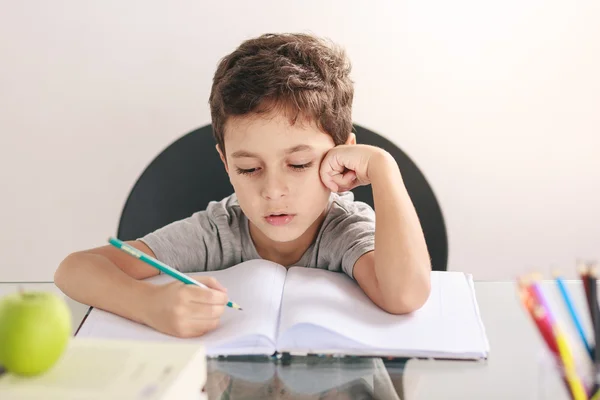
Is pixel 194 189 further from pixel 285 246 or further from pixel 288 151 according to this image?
pixel 288 151

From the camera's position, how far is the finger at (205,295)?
0.88 m

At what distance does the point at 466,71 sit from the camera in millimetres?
2111

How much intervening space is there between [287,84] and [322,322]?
16.5 inches

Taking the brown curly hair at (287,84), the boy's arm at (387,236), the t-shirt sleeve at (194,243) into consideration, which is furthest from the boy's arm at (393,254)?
the t-shirt sleeve at (194,243)

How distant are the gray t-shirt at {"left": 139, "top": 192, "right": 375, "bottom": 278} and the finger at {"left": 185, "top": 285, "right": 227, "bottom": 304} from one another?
0.31 metres

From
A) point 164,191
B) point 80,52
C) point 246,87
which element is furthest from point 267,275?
point 80,52

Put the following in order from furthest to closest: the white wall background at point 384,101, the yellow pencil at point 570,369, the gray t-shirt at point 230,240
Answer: the white wall background at point 384,101 → the gray t-shirt at point 230,240 → the yellow pencil at point 570,369

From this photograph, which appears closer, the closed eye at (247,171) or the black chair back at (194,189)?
the closed eye at (247,171)

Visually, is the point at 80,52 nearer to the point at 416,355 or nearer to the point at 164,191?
the point at 164,191

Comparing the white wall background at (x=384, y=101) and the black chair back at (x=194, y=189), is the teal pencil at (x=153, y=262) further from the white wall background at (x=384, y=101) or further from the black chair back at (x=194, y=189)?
the white wall background at (x=384, y=101)

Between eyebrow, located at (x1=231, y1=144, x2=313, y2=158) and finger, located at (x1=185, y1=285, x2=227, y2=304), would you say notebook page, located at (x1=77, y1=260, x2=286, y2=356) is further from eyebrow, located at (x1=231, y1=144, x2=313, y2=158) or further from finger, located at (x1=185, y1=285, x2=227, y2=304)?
eyebrow, located at (x1=231, y1=144, x2=313, y2=158)

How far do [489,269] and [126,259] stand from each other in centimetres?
142

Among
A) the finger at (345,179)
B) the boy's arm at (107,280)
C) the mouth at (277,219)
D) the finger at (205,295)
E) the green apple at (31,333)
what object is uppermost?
the finger at (345,179)

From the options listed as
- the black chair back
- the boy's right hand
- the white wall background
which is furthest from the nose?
the white wall background
